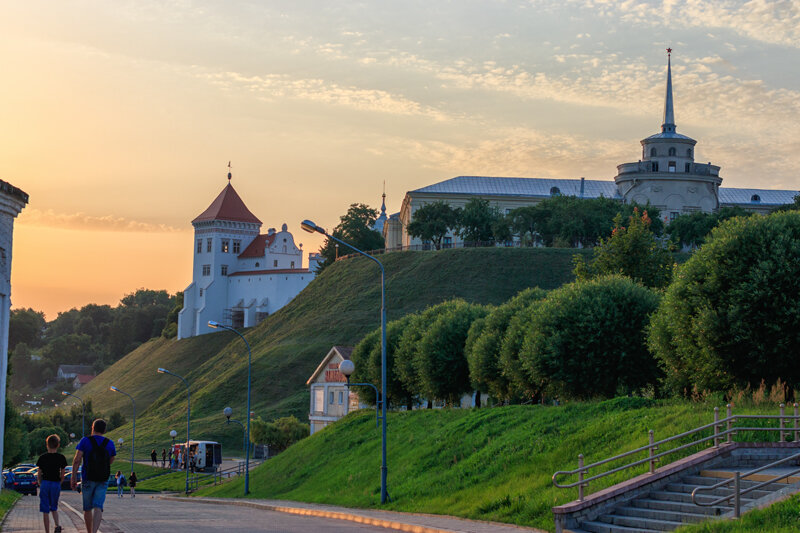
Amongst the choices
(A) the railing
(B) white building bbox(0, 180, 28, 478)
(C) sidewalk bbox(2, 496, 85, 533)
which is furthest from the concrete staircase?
(B) white building bbox(0, 180, 28, 478)

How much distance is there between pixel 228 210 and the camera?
6053 inches

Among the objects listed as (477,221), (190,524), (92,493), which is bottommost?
(190,524)

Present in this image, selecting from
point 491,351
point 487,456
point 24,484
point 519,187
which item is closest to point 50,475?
point 487,456

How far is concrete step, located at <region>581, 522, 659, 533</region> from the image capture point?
16984 millimetres

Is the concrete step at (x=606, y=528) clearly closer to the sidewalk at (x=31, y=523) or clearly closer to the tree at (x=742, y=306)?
the sidewalk at (x=31, y=523)

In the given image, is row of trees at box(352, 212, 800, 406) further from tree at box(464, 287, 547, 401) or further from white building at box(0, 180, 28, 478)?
white building at box(0, 180, 28, 478)

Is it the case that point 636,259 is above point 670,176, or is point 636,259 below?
below

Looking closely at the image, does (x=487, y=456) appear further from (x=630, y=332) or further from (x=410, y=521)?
(x=630, y=332)

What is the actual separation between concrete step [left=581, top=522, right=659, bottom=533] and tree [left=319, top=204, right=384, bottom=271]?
124 m

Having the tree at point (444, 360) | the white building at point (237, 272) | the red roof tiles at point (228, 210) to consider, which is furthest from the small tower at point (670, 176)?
the tree at point (444, 360)

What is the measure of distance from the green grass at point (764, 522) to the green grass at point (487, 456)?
496 cm

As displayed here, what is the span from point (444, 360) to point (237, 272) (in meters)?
101

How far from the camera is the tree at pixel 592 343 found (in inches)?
1460

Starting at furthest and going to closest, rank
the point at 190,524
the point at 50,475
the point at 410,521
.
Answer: the point at 410,521, the point at 190,524, the point at 50,475
